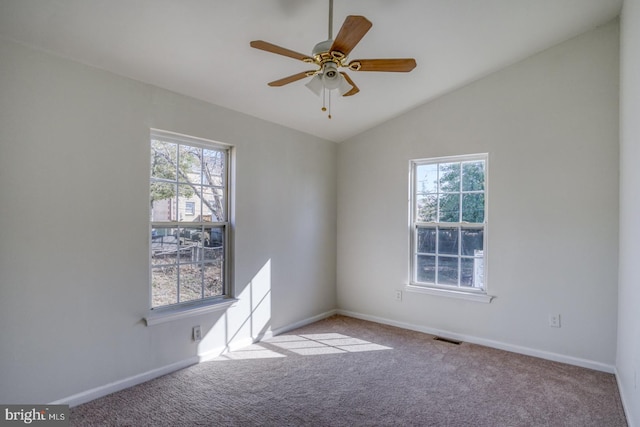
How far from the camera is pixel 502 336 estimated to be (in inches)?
136

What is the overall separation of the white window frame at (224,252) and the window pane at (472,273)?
244 cm

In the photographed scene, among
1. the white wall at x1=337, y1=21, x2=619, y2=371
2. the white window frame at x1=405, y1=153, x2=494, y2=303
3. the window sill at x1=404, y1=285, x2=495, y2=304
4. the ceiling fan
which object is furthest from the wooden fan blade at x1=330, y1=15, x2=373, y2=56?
the window sill at x1=404, y1=285, x2=495, y2=304

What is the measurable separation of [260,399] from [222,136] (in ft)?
7.47

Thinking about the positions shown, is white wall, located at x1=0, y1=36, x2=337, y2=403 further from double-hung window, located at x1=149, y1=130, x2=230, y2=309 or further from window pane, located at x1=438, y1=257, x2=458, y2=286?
window pane, located at x1=438, y1=257, x2=458, y2=286

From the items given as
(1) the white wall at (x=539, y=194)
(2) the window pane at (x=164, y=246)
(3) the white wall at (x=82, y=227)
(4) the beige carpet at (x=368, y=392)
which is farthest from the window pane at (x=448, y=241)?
(2) the window pane at (x=164, y=246)

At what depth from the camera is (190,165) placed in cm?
313

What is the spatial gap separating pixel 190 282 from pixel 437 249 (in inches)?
105

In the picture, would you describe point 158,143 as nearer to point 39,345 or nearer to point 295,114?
point 295,114

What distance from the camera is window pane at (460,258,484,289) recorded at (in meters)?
3.66

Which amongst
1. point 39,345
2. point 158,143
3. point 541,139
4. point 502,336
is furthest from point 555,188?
point 39,345

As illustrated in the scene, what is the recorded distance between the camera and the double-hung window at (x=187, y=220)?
9.55ft

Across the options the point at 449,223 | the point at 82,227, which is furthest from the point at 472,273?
the point at 82,227

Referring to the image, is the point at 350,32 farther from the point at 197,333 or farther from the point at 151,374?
the point at 151,374

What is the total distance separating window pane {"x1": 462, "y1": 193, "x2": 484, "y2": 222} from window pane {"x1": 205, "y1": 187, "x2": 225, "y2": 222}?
8.40 feet
